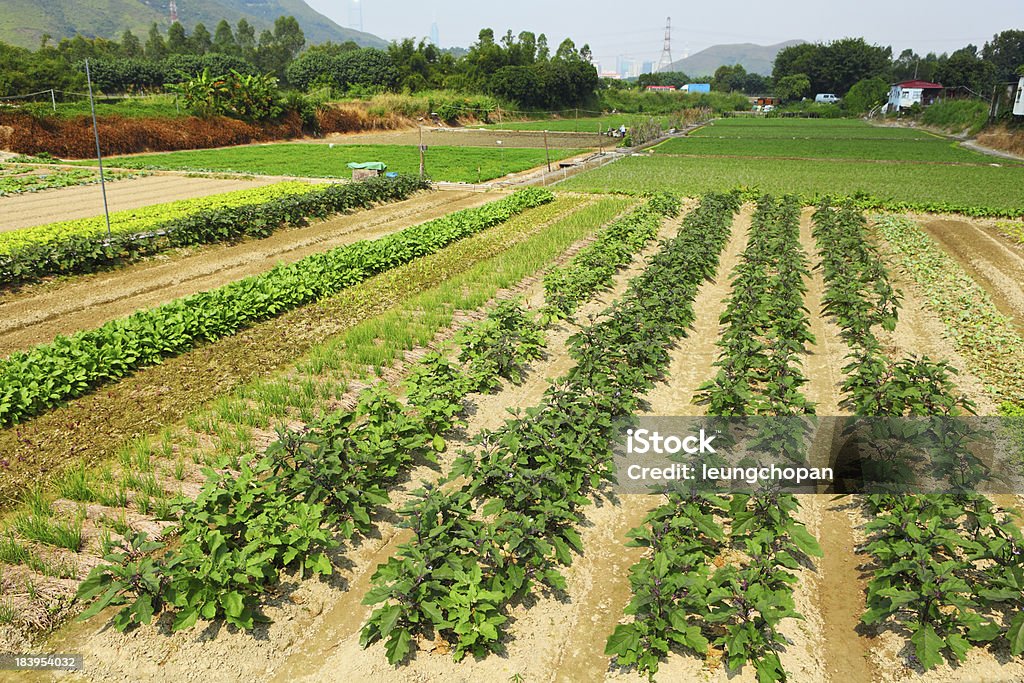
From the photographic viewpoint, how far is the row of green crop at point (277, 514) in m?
4.55

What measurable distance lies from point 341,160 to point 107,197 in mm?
14280

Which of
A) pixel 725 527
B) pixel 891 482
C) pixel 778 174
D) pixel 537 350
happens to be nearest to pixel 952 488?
pixel 891 482

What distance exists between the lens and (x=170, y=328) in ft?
31.7

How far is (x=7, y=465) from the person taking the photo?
6645 mm

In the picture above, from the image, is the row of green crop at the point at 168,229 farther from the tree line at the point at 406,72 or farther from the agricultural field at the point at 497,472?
the tree line at the point at 406,72

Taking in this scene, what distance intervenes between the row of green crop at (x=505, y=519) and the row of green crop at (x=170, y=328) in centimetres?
535

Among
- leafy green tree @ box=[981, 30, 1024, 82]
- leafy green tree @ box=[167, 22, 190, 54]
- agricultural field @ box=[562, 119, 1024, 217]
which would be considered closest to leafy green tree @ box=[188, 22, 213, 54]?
leafy green tree @ box=[167, 22, 190, 54]

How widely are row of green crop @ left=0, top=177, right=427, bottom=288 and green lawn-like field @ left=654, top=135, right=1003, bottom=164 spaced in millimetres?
28275

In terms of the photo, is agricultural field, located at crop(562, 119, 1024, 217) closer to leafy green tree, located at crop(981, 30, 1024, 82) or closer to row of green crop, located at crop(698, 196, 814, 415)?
row of green crop, located at crop(698, 196, 814, 415)

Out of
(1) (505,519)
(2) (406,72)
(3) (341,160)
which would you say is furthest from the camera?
(2) (406,72)

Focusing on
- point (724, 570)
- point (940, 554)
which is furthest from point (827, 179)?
point (724, 570)

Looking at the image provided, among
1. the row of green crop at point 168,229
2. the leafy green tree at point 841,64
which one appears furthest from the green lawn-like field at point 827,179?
the leafy green tree at point 841,64

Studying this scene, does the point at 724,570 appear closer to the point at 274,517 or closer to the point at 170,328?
the point at 274,517

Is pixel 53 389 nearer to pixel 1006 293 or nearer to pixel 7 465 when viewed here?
pixel 7 465
